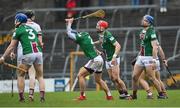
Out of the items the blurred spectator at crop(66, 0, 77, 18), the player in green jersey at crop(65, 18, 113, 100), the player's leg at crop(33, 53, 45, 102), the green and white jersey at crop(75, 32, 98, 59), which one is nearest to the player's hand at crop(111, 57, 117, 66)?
the player in green jersey at crop(65, 18, 113, 100)

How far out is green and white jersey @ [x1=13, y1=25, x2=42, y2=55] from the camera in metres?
22.3

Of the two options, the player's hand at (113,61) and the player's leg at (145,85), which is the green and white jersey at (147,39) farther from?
the player's leg at (145,85)

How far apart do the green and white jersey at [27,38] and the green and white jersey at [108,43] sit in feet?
7.64

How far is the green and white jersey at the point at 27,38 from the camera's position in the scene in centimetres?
2228

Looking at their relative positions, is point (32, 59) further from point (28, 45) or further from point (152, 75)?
point (152, 75)

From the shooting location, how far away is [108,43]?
24.1 meters

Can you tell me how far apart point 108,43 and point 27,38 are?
9.20ft

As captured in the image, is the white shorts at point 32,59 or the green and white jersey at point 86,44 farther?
the green and white jersey at point 86,44

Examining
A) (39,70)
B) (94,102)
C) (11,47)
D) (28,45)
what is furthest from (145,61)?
(11,47)

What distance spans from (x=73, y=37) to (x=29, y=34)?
159 cm

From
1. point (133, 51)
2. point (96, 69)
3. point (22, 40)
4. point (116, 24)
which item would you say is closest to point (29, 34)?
point (22, 40)

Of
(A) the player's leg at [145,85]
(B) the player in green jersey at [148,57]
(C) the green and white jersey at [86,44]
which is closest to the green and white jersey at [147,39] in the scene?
(B) the player in green jersey at [148,57]

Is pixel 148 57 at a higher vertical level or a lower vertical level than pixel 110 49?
lower

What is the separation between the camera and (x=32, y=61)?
22.4m
